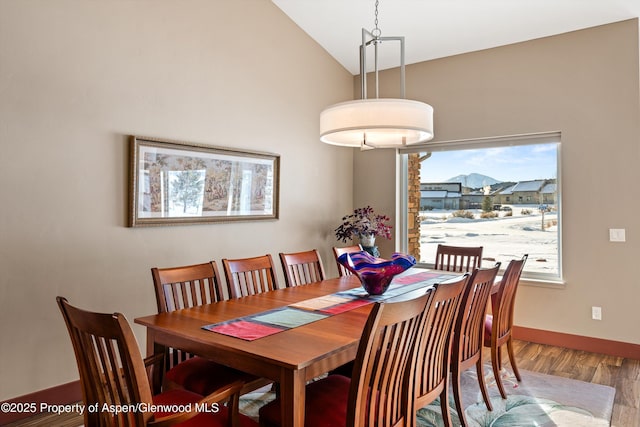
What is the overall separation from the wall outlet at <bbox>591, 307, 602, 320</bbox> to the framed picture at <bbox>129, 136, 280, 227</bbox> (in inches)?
117

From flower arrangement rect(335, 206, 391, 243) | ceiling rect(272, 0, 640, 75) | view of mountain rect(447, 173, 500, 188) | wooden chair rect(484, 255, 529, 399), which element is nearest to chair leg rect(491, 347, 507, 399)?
wooden chair rect(484, 255, 529, 399)

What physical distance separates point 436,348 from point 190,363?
122cm

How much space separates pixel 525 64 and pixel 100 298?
4156 mm

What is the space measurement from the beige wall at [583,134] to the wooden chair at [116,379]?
347 cm

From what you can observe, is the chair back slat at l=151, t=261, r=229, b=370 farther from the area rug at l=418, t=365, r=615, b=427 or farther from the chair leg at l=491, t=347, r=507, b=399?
the chair leg at l=491, t=347, r=507, b=399

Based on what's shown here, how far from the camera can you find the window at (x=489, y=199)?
14.0 ft

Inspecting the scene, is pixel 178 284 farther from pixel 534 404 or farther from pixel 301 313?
pixel 534 404

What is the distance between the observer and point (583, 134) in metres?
3.95

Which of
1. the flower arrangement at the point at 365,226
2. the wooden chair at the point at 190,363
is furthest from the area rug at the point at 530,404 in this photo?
the flower arrangement at the point at 365,226

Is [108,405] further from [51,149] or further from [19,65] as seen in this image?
[19,65]

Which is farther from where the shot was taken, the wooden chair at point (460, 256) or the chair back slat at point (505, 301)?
→ the wooden chair at point (460, 256)

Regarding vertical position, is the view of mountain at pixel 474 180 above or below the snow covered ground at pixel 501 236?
above

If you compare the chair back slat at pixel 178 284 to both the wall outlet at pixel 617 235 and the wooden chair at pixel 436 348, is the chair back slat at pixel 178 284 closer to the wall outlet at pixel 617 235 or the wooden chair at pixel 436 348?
the wooden chair at pixel 436 348

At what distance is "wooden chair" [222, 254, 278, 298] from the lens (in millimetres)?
2724
